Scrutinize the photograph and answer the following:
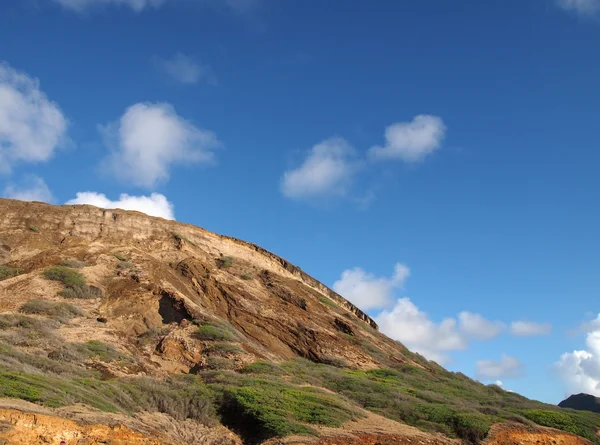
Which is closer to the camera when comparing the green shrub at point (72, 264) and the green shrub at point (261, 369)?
the green shrub at point (261, 369)

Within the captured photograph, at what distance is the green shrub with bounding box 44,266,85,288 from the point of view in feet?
86.8

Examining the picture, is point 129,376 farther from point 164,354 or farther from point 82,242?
point 82,242

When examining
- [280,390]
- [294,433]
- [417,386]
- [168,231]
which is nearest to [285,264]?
[168,231]

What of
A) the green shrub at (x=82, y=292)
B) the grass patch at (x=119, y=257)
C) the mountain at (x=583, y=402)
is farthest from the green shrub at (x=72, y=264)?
the mountain at (x=583, y=402)

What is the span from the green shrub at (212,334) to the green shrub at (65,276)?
7.00 meters

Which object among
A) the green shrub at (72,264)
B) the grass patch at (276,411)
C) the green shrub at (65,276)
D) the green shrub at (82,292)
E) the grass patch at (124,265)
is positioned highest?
the grass patch at (124,265)

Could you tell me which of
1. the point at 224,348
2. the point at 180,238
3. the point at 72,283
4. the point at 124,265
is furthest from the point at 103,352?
the point at 180,238

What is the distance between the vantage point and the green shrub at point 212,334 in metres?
24.5

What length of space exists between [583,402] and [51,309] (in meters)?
71.3

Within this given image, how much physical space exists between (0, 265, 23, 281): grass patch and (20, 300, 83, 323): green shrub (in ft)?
13.6

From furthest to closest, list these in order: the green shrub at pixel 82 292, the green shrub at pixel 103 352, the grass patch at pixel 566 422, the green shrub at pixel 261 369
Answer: the green shrub at pixel 82 292 < the green shrub at pixel 261 369 < the grass patch at pixel 566 422 < the green shrub at pixel 103 352

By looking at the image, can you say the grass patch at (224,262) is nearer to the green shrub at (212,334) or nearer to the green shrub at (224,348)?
the green shrub at (212,334)

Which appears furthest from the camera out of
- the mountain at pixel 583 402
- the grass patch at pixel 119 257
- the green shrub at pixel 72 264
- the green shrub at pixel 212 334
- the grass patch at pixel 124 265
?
the mountain at pixel 583 402

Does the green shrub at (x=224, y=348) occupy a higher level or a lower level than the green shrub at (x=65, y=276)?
lower
